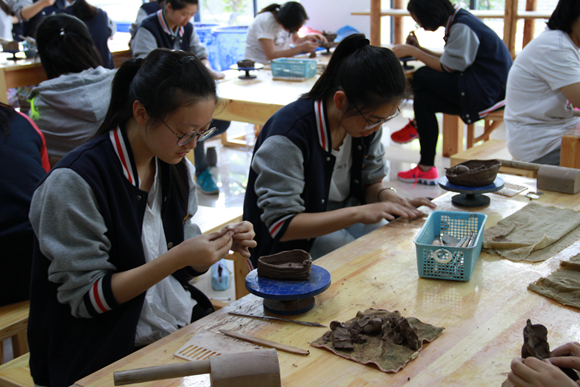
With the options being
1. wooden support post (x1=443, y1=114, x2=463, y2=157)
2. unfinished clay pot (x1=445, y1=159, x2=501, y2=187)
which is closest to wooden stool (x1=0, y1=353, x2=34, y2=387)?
unfinished clay pot (x1=445, y1=159, x2=501, y2=187)

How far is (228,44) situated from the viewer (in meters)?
8.11

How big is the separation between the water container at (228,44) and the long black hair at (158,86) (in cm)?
682

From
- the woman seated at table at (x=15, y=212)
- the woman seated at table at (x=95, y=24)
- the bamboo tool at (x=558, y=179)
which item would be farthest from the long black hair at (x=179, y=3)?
the bamboo tool at (x=558, y=179)

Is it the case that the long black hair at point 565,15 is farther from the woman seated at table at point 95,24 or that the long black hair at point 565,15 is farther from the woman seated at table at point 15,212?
the woman seated at table at point 95,24

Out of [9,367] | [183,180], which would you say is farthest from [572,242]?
[9,367]

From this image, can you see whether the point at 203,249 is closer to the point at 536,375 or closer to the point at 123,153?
the point at 123,153

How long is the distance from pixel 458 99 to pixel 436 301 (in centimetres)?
315

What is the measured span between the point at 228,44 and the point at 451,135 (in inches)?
171

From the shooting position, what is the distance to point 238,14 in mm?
9461

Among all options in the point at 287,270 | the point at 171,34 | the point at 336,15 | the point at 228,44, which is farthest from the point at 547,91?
the point at 228,44

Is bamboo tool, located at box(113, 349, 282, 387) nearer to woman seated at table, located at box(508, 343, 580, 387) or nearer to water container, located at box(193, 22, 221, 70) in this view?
woman seated at table, located at box(508, 343, 580, 387)

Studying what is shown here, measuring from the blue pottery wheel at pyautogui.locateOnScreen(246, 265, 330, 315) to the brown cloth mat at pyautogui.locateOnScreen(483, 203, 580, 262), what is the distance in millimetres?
596

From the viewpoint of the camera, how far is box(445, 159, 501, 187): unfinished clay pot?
1.89 meters

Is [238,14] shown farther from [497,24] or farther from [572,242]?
[572,242]
